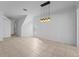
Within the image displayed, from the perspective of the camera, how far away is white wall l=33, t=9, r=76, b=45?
7012mm

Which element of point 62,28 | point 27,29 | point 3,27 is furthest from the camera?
point 27,29

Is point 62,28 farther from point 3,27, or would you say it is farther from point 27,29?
point 3,27

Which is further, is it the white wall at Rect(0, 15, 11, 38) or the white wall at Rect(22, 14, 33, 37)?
the white wall at Rect(22, 14, 33, 37)

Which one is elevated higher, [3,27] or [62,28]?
[3,27]

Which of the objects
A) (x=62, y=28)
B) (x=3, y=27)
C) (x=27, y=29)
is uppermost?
(x=3, y=27)

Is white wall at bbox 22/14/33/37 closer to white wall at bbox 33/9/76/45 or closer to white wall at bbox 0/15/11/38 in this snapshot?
white wall at bbox 0/15/11/38

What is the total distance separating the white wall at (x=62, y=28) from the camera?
7012 mm

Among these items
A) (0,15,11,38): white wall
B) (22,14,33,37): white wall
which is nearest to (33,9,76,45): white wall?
(22,14,33,37): white wall

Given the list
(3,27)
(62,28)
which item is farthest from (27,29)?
(62,28)

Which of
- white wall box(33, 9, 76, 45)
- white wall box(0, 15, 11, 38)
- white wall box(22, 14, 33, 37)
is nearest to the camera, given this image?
white wall box(33, 9, 76, 45)

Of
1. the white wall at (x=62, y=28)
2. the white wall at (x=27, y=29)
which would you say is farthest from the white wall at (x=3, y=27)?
the white wall at (x=62, y=28)

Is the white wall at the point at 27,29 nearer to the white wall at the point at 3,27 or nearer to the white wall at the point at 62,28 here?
the white wall at the point at 3,27

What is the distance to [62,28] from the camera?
793 cm

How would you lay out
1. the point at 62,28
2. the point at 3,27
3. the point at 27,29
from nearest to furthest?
the point at 62,28 < the point at 3,27 < the point at 27,29
